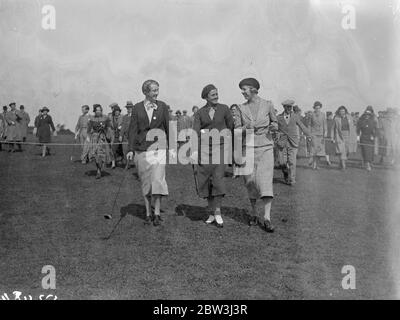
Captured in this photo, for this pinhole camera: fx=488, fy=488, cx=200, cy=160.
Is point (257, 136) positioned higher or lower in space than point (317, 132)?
lower

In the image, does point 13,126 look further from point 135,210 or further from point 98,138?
point 135,210

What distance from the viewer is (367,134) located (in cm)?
1552

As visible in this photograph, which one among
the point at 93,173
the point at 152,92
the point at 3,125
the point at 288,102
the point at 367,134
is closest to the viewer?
the point at 152,92

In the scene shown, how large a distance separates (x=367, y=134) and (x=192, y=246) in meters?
11.0

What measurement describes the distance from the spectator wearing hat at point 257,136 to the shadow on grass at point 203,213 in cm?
74

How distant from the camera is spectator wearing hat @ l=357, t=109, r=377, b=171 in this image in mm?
15062

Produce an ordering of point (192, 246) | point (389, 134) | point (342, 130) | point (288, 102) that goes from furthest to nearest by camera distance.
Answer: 1. point (389, 134)
2. point (342, 130)
3. point (288, 102)
4. point (192, 246)

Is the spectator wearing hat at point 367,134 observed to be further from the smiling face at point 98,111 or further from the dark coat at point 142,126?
the dark coat at point 142,126

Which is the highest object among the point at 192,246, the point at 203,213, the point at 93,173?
the point at 93,173

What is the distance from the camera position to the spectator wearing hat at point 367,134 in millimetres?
15062

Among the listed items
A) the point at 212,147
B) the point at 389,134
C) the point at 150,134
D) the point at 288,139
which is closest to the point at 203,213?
the point at 212,147

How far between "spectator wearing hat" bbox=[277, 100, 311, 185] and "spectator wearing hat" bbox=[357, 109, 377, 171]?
166 inches
